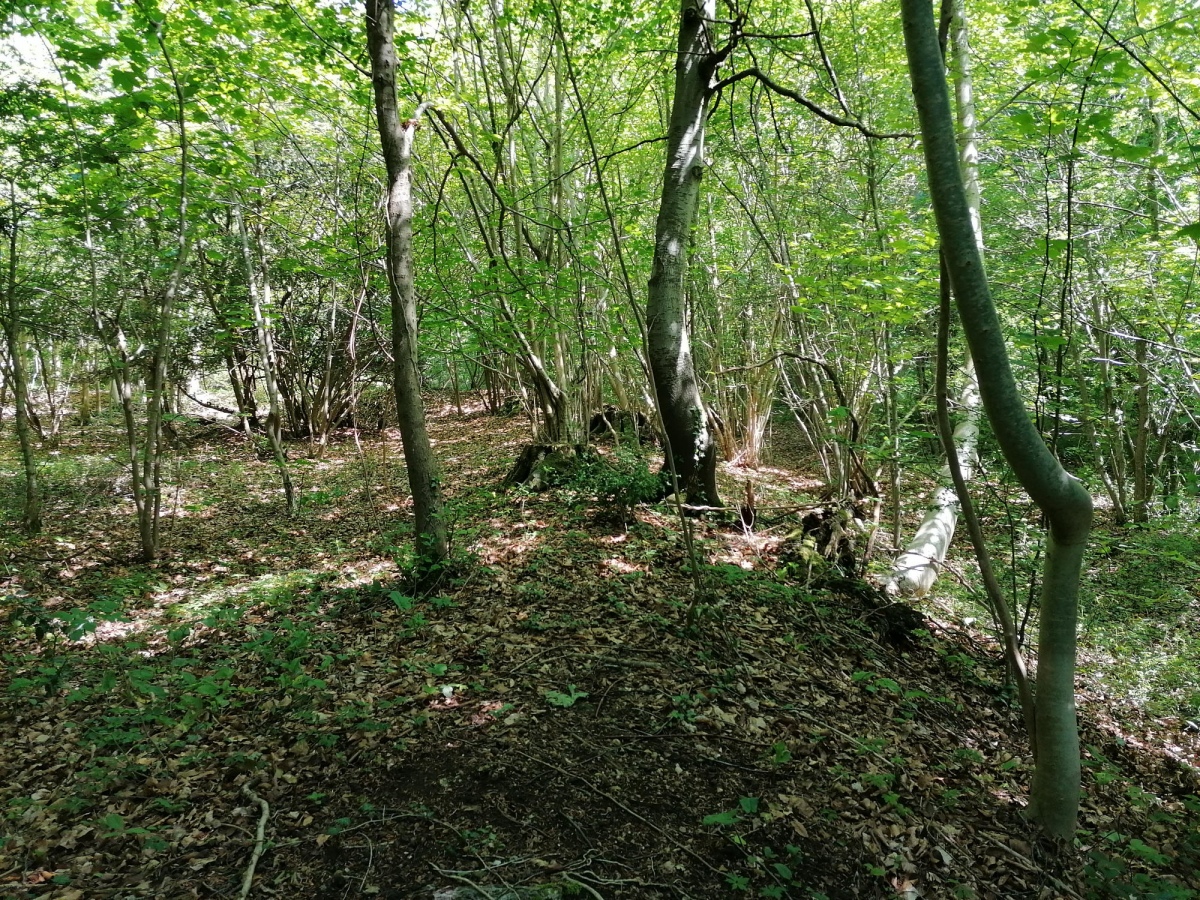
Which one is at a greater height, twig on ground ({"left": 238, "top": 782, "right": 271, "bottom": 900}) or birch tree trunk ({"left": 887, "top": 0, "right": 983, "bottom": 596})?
birch tree trunk ({"left": 887, "top": 0, "right": 983, "bottom": 596})

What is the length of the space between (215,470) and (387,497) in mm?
4125

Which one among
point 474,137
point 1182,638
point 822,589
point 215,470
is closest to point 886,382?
point 822,589

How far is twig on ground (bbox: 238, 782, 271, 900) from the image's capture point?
231cm

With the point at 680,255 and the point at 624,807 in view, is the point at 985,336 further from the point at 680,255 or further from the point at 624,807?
the point at 680,255

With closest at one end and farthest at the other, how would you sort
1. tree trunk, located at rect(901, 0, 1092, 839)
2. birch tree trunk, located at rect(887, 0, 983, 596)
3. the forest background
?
tree trunk, located at rect(901, 0, 1092, 839)
the forest background
birch tree trunk, located at rect(887, 0, 983, 596)

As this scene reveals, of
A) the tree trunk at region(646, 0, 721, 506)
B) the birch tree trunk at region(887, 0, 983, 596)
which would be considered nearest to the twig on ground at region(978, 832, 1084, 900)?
the birch tree trunk at region(887, 0, 983, 596)

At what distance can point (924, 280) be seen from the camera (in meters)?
5.66

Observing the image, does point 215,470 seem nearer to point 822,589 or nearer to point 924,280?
point 822,589

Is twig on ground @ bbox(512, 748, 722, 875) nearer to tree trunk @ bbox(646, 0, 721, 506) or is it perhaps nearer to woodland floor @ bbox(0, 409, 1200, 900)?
woodland floor @ bbox(0, 409, 1200, 900)

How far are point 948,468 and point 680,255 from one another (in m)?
3.39

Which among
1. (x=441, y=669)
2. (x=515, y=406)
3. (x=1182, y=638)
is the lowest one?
(x=1182, y=638)

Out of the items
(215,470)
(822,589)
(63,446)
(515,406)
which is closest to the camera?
(822,589)

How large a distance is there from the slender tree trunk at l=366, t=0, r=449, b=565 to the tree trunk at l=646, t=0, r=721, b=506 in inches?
78.9

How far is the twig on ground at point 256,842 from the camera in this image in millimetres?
2313
